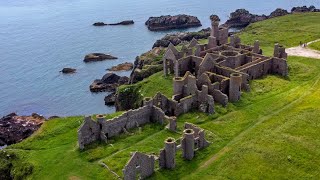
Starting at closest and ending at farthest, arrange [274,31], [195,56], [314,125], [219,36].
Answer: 1. [314,125]
2. [195,56]
3. [219,36]
4. [274,31]

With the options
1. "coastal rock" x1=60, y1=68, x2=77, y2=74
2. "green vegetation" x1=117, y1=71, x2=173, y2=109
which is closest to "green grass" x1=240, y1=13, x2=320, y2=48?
"green vegetation" x1=117, y1=71, x2=173, y2=109

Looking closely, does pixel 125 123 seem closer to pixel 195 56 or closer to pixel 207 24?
pixel 195 56

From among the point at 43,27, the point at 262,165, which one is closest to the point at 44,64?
the point at 43,27

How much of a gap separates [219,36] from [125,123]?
3731 cm

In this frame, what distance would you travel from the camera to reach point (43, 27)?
17800 centimetres

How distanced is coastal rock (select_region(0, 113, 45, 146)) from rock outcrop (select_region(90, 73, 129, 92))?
21.9 meters

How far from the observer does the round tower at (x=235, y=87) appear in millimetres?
59062

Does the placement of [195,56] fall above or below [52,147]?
above

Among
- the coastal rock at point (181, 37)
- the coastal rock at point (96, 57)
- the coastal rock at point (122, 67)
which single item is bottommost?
the coastal rock at point (122, 67)

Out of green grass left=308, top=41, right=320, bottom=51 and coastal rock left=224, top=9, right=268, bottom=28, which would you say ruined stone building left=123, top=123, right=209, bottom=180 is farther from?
coastal rock left=224, top=9, right=268, bottom=28

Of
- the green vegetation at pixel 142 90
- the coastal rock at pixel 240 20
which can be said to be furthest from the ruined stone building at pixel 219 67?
the coastal rock at pixel 240 20

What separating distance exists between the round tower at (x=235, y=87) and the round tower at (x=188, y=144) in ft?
51.5

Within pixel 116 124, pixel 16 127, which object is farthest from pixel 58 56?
pixel 116 124

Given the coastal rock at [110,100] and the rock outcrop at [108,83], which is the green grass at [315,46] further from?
the coastal rock at [110,100]
